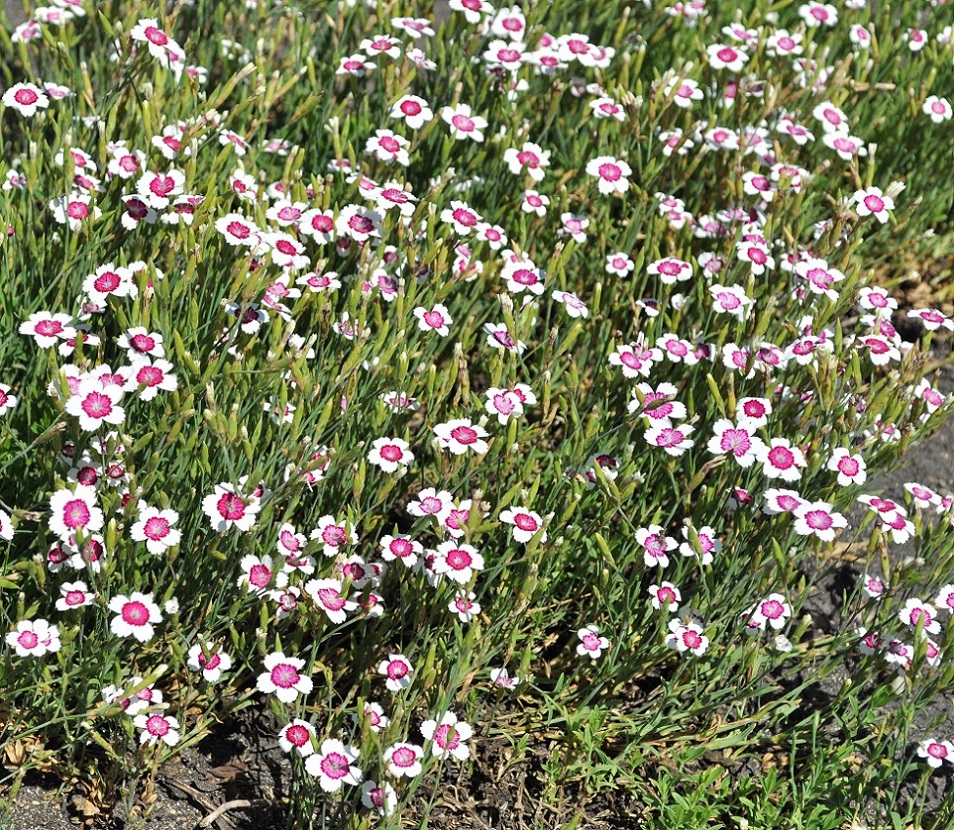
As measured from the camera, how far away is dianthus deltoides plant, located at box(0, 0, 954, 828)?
2559 mm

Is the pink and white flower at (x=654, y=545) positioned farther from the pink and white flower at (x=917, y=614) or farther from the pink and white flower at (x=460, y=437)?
the pink and white flower at (x=917, y=614)

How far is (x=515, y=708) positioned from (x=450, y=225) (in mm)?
1361

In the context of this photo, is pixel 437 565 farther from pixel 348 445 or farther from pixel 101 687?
pixel 101 687

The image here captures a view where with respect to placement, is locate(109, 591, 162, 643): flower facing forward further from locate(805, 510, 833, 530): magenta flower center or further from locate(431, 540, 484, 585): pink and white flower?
locate(805, 510, 833, 530): magenta flower center

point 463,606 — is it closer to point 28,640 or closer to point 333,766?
point 333,766

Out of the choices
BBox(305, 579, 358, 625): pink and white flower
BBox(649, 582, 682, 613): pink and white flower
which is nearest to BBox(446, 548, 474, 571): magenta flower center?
BBox(305, 579, 358, 625): pink and white flower

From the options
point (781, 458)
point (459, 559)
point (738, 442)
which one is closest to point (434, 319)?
point (459, 559)

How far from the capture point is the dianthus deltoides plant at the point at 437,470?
2.56 meters

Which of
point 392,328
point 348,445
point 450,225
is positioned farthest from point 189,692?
point 450,225

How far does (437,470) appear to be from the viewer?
2.93 meters

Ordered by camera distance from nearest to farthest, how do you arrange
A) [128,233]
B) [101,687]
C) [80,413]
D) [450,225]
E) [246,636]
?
[80,413] < [101,687] < [246,636] < [128,233] < [450,225]

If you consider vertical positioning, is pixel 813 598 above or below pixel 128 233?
below

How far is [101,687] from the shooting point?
256 cm

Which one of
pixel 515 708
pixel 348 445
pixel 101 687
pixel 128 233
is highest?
pixel 128 233
